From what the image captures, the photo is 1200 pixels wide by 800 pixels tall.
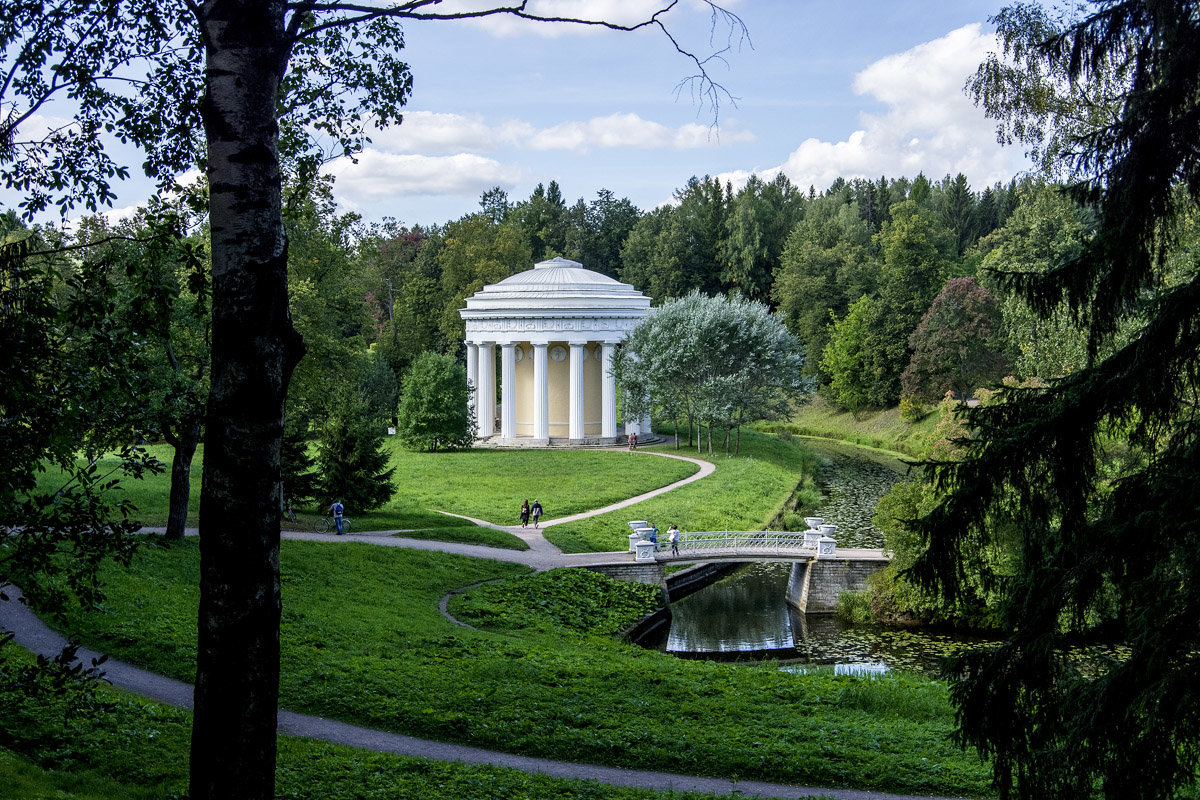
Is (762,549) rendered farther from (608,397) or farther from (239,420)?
(239,420)

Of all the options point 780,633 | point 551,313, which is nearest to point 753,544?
point 780,633

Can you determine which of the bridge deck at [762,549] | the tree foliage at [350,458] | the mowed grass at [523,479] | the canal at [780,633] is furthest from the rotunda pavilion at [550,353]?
the bridge deck at [762,549]

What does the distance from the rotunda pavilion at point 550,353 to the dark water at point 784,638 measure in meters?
23.5

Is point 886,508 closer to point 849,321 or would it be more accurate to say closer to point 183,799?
point 183,799

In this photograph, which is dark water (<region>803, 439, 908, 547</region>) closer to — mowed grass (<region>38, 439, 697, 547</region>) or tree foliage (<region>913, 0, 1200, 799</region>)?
mowed grass (<region>38, 439, 697, 547</region>)

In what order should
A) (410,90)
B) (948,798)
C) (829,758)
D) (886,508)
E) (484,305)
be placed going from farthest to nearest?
1. (484,305)
2. (886,508)
3. (829,758)
4. (948,798)
5. (410,90)

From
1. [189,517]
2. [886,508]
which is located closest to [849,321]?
[886,508]

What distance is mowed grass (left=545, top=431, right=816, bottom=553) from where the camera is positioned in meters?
31.3

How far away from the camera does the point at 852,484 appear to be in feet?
146

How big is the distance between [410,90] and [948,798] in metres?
10.2

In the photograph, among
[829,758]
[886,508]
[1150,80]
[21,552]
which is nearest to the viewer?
[21,552]

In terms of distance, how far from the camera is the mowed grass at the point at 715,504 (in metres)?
31.3

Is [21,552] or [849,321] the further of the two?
[849,321]

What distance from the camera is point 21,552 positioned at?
6.72m
